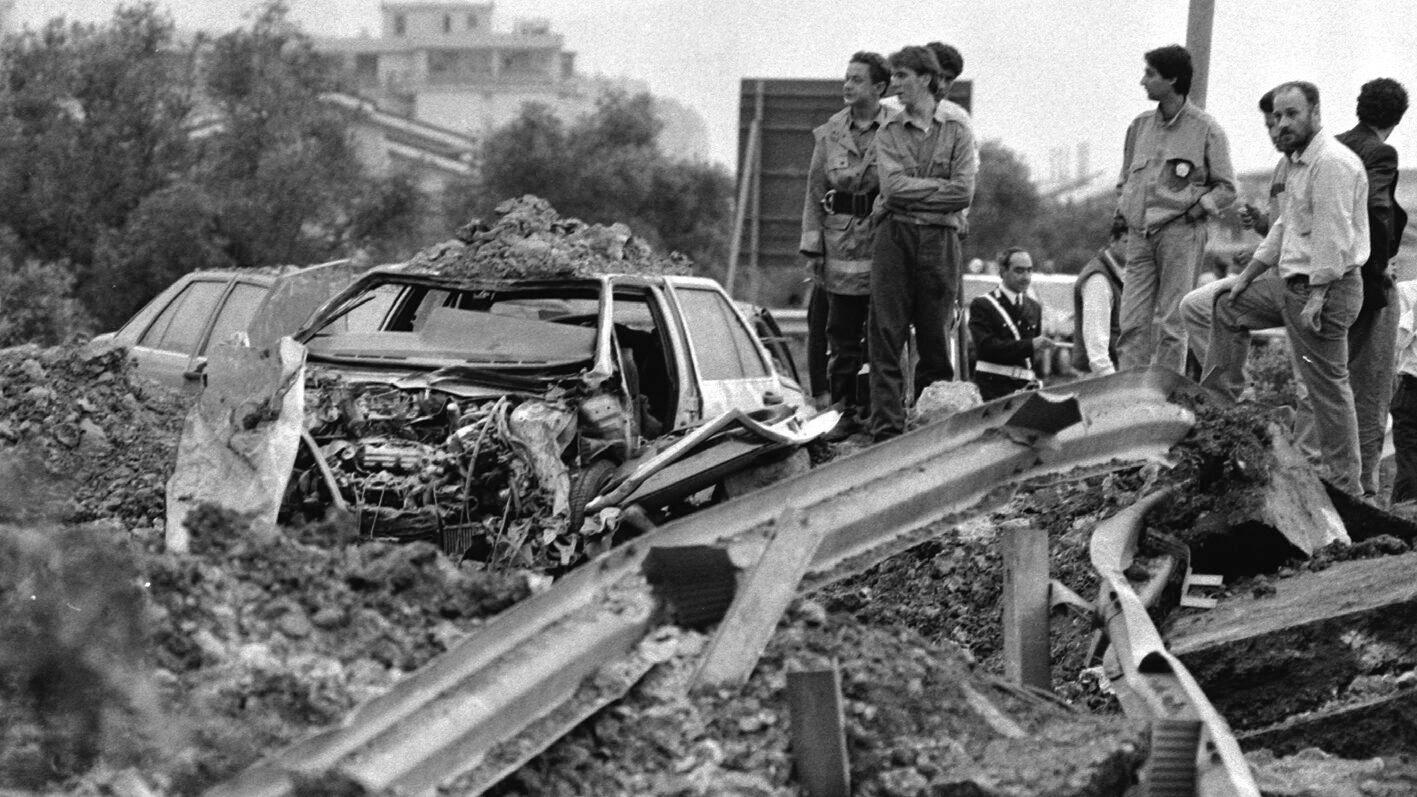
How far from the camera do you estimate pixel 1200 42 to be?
1260 cm

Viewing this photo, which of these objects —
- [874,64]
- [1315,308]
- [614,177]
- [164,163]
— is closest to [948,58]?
[874,64]

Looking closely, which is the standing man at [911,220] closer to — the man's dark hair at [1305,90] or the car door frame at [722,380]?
the car door frame at [722,380]

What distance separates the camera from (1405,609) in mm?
6574

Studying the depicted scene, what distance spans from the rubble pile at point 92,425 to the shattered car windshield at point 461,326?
1.02m

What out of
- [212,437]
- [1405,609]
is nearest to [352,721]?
[1405,609]

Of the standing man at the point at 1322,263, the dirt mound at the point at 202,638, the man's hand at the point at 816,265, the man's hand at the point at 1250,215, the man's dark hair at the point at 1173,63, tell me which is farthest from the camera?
the man's hand at the point at 816,265

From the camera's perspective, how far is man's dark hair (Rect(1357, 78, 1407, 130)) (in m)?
10.6

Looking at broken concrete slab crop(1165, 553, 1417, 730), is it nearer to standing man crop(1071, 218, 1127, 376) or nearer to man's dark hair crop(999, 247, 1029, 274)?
standing man crop(1071, 218, 1127, 376)

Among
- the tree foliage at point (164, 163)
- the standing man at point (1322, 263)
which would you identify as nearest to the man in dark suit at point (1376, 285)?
the standing man at point (1322, 263)

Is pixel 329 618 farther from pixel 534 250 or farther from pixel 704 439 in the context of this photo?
pixel 534 250

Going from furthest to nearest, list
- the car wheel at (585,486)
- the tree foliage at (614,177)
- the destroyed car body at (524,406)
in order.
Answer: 1. the tree foliage at (614,177)
2. the car wheel at (585,486)
3. the destroyed car body at (524,406)

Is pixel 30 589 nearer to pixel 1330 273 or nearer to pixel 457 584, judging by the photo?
pixel 457 584

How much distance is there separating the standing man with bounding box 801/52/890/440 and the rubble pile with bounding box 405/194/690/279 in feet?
4.86

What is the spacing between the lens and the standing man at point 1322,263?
952cm
